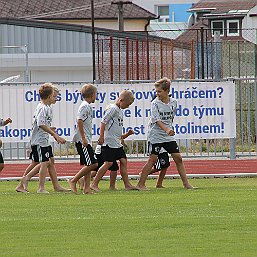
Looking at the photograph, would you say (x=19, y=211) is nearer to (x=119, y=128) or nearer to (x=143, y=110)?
(x=119, y=128)

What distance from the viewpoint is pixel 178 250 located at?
10.1 m

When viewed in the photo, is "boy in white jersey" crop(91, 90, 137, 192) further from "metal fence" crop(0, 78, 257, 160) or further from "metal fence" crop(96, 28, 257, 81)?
"metal fence" crop(96, 28, 257, 81)

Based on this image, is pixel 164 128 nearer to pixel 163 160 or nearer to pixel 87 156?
pixel 163 160

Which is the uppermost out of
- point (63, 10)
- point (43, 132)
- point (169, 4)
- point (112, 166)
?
point (169, 4)

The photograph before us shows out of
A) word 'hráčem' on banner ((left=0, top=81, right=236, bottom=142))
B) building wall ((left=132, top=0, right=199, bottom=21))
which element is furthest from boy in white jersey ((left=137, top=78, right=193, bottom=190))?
building wall ((left=132, top=0, right=199, bottom=21))

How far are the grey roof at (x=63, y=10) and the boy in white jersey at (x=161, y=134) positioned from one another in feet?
155

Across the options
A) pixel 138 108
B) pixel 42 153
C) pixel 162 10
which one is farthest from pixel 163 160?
pixel 162 10

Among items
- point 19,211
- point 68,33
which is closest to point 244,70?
point 68,33

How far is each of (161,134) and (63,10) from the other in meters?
49.7

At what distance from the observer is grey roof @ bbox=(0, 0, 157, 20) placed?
2562 inches

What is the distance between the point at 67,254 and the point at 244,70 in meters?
30.0

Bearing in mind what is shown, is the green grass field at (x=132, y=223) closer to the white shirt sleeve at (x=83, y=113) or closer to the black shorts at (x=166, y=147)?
the black shorts at (x=166, y=147)

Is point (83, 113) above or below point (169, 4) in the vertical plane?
below

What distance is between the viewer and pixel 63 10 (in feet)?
218
